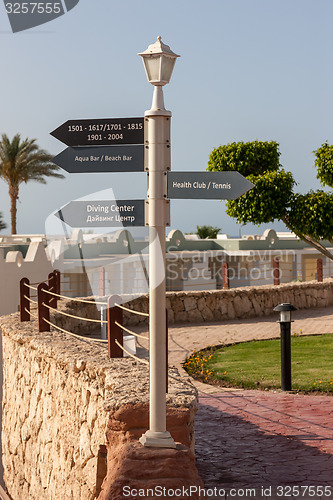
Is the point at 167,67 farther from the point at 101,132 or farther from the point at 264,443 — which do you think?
the point at 264,443

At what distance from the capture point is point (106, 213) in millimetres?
4633

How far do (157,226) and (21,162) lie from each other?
2716cm

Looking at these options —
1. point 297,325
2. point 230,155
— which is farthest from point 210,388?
point 297,325

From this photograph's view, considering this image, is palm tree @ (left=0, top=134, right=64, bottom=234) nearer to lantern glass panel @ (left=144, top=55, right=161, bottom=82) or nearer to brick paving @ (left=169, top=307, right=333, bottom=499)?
brick paving @ (left=169, top=307, right=333, bottom=499)

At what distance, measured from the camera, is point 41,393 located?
7.75 meters

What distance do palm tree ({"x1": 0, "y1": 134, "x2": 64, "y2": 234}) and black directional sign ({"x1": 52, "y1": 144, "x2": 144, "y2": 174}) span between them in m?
26.4

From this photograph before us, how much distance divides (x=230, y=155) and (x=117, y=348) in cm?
650

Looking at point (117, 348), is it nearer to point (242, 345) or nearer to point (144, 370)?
point (144, 370)

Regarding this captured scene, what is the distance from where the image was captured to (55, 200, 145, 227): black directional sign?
464 cm

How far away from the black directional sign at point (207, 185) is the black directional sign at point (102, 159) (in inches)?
11.2

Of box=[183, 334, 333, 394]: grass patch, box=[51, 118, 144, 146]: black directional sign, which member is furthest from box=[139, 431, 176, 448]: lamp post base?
box=[183, 334, 333, 394]: grass patch
